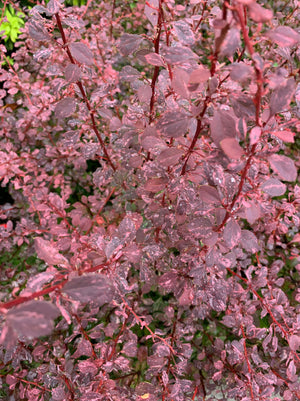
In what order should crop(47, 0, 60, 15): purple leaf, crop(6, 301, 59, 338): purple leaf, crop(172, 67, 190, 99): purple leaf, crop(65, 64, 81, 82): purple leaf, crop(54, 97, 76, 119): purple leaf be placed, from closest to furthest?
crop(6, 301, 59, 338): purple leaf → crop(172, 67, 190, 99): purple leaf → crop(47, 0, 60, 15): purple leaf → crop(65, 64, 81, 82): purple leaf → crop(54, 97, 76, 119): purple leaf

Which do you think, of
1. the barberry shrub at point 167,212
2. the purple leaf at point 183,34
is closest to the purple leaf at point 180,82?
the barberry shrub at point 167,212

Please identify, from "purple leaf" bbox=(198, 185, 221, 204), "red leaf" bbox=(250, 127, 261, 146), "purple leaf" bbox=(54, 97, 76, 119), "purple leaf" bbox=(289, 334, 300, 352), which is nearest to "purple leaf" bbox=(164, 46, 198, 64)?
"red leaf" bbox=(250, 127, 261, 146)

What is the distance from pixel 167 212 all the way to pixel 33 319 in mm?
805

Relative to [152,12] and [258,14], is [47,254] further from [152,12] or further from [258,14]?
[152,12]

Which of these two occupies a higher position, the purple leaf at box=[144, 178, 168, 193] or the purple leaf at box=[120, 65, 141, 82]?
the purple leaf at box=[120, 65, 141, 82]

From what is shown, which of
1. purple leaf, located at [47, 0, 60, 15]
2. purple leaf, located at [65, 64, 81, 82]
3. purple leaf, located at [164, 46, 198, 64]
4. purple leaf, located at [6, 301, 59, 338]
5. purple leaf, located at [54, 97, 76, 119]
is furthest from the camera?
purple leaf, located at [54, 97, 76, 119]

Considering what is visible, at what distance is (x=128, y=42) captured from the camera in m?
0.99

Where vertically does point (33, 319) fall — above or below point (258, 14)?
below

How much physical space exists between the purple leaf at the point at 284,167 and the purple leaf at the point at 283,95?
129 millimetres

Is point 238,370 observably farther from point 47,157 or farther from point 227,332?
point 47,157

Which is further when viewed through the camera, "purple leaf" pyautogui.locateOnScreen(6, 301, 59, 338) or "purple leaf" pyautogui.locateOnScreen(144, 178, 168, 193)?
"purple leaf" pyautogui.locateOnScreen(144, 178, 168, 193)

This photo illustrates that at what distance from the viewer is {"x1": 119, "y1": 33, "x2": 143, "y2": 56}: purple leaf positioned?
3.22ft

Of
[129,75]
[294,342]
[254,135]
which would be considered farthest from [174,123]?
[294,342]

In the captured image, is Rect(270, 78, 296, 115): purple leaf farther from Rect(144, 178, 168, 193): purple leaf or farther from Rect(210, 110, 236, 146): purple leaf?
Rect(144, 178, 168, 193): purple leaf
